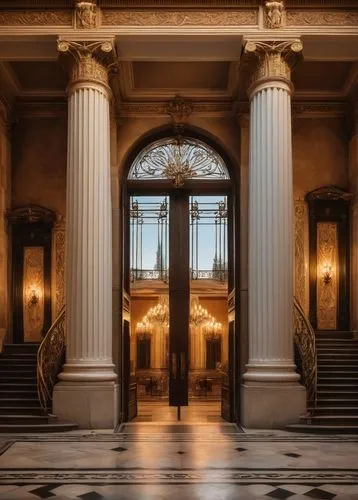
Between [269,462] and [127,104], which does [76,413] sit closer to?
[269,462]

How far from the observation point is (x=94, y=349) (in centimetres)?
1112

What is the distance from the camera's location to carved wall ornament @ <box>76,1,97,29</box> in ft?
37.2

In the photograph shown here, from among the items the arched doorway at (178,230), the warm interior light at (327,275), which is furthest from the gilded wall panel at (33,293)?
the warm interior light at (327,275)

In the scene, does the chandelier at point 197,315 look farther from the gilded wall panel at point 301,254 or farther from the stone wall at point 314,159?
the stone wall at point 314,159

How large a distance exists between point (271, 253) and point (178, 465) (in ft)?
13.7

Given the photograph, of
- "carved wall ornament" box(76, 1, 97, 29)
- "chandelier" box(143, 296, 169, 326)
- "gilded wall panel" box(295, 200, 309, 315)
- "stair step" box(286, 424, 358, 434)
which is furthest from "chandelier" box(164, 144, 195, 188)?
"chandelier" box(143, 296, 169, 326)

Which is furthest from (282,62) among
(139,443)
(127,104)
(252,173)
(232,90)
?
(139,443)

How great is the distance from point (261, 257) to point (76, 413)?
11.5 feet

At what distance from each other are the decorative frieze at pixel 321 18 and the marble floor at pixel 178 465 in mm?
6005

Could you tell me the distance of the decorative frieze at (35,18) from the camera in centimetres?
1145

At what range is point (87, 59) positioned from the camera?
37.6 ft

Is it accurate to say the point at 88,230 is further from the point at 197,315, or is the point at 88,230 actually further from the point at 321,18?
the point at 197,315

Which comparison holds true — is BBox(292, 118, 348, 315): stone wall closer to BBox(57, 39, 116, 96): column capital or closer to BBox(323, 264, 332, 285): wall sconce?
BBox(323, 264, 332, 285): wall sconce

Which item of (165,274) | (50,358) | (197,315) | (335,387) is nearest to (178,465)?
(50,358)
